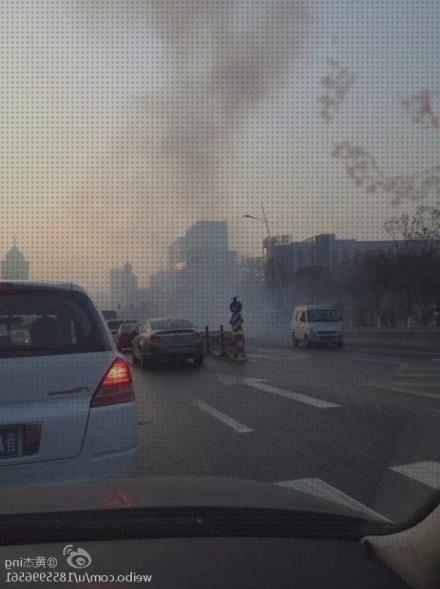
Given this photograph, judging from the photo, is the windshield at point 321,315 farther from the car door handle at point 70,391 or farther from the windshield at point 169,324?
the car door handle at point 70,391

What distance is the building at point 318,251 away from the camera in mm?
36469

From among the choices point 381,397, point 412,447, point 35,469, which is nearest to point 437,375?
point 381,397

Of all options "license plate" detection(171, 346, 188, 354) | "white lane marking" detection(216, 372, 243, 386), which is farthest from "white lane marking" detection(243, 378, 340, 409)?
"license plate" detection(171, 346, 188, 354)

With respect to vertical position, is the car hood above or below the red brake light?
below

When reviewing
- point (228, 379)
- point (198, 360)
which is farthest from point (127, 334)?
point (228, 379)

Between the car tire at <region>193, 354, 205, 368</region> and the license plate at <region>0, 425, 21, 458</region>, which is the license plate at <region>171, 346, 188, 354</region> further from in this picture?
the license plate at <region>0, 425, 21, 458</region>

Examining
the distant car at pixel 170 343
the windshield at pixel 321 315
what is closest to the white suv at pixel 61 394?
the distant car at pixel 170 343

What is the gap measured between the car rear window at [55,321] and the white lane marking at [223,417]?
128 inches

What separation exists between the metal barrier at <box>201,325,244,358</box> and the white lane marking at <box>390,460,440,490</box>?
40.6 ft

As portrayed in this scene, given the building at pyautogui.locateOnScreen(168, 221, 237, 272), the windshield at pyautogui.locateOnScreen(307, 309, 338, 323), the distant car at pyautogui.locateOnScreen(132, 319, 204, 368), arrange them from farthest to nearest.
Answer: the windshield at pyautogui.locateOnScreen(307, 309, 338, 323) → the building at pyautogui.locateOnScreen(168, 221, 237, 272) → the distant car at pyautogui.locateOnScreen(132, 319, 204, 368)

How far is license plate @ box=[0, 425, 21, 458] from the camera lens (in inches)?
123

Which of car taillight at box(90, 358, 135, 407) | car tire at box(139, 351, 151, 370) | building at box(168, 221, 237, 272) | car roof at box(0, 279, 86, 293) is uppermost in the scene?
building at box(168, 221, 237, 272)

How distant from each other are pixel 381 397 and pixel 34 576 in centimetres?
761

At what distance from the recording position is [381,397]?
8.66 meters
